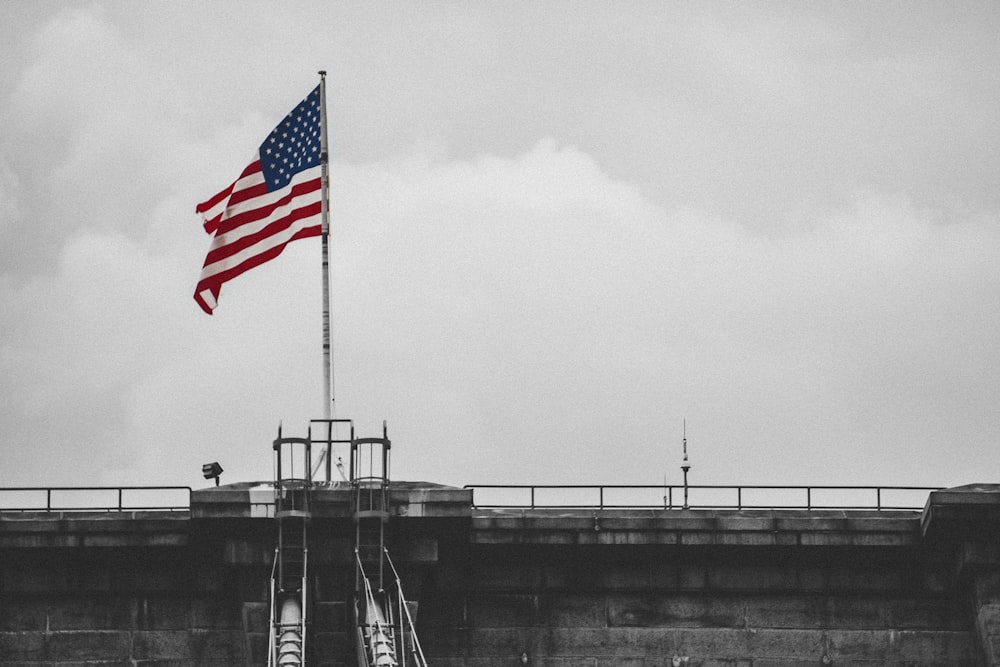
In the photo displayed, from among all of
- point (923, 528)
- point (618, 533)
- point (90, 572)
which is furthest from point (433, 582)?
point (923, 528)

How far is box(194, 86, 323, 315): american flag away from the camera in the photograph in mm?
44406

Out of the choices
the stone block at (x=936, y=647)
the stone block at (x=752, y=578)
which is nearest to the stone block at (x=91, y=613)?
the stone block at (x=752, y=578)

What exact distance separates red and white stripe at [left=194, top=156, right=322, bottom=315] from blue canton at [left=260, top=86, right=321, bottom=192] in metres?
0.15

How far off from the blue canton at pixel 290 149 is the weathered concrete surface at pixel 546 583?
7240mm

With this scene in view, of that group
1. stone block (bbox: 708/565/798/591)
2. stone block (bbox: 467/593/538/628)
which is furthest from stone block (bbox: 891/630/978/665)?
stone block (bbox: 467/593/538/628)

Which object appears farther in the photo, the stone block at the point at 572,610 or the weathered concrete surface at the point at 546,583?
the stone block at the point at 572,610

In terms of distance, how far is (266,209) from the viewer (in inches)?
1763

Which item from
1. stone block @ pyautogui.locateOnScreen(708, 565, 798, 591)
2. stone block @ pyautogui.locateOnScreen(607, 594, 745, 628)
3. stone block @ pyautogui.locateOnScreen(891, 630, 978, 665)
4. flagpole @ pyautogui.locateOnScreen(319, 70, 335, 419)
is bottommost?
stone block @ pyautogui.locateOnScreen(891, 630, 978, 665)

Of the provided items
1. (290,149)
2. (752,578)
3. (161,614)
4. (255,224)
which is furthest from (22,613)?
(752,578)

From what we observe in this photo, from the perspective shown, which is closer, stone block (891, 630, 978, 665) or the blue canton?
stone block (891, 630, 978, 665)

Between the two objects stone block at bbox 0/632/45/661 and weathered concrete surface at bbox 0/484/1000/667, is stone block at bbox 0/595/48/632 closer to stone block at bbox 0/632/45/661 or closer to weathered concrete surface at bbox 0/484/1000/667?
weathered concrete surface at bbox 0/484/1000/667

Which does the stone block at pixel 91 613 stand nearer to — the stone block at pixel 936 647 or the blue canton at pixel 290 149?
the blue canton at pixel 290 149

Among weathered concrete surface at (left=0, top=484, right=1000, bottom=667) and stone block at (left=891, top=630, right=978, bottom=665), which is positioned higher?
weathered concrete surface at (left=0, top=484, right=1000, bottom=667)

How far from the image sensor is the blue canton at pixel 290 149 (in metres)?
45.0
